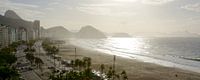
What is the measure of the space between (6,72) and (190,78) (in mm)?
53404

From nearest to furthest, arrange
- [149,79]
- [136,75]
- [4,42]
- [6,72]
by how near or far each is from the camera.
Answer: [6,72]
[149,79]
[136,75]
[4,42]

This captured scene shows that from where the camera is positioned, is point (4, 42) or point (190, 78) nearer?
point (190, 78)

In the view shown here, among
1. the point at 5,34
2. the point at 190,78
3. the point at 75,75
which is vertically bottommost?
the point at 190,78

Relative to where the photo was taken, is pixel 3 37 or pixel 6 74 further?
pixel 3 37

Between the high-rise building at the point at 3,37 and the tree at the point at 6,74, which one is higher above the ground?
the high-rise building at the point at 3,37

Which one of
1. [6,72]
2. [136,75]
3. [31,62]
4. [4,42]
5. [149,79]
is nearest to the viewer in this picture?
[6,72]

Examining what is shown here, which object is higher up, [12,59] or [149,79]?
[12,59]

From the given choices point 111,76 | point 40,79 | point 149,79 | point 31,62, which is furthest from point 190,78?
point 31,62

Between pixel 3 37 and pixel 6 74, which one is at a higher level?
pixel 3 37

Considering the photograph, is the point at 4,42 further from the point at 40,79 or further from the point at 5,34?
the point at 40,79

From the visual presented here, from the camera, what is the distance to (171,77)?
7931 cm

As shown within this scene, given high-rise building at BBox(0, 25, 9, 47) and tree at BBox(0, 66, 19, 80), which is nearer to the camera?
tree at BBox(0, 66, 19, 80)

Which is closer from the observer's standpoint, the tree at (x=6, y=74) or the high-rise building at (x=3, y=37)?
the tree at (x=6, y=74)

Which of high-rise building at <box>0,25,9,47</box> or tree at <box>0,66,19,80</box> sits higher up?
high-rise building at <box>0,25,9,47</box>
